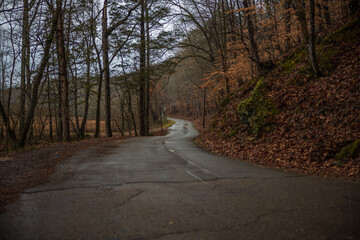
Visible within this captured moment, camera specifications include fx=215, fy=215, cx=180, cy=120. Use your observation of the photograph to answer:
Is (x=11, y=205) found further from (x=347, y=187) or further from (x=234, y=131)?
(x=234, y=131)

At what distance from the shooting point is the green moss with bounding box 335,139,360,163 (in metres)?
5.70

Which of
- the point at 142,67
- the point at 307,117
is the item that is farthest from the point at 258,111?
the point at 142,67

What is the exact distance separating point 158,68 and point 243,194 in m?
16.8

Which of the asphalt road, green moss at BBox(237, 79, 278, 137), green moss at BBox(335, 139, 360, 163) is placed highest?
green moss at BBox(237, 79, 278, 137)

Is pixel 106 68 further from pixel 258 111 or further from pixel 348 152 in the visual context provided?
pixel 348 152

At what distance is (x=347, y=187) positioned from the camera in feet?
13.8

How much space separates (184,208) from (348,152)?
5.17m

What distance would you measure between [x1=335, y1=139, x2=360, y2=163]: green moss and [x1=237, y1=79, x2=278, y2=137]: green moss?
3.67 m

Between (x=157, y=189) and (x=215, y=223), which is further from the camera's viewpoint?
(x=157, y=189)

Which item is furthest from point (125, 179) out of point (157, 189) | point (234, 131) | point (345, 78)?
point (345, 78)

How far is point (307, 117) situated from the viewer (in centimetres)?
830

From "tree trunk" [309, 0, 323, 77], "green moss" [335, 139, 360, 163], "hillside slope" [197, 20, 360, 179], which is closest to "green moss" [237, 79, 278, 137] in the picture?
"hillside slope" [197, 20, 360, 179]

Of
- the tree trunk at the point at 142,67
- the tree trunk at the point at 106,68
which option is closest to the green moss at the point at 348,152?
the tree trunk at the point at 142,67

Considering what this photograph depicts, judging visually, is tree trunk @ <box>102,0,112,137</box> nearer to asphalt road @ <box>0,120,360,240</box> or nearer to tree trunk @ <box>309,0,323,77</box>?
asphalt road @ <box>0,120,360,240</box>
